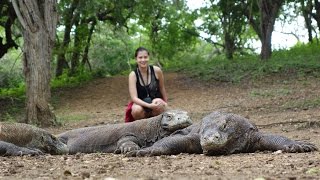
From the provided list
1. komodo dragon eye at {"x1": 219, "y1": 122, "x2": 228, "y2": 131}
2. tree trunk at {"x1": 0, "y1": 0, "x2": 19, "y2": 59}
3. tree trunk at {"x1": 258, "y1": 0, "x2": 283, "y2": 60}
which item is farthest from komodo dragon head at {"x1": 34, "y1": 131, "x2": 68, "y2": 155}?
tree trunk at {"x1": 258, "y1": 0, "x2": 283, "y2": 60}

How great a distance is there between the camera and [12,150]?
15.1ft

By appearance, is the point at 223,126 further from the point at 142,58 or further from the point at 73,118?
the point at 73,118

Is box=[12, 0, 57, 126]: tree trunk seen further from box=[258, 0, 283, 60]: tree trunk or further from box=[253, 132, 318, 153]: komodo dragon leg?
box=[258, 0, 283, 60]: tree trunk

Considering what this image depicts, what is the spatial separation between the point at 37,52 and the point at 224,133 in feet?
15.4

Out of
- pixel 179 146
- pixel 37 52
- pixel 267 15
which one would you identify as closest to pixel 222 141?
pixel 179 146

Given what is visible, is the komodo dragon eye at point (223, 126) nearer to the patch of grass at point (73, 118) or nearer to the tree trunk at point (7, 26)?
the patch of grass at point (73, 118)

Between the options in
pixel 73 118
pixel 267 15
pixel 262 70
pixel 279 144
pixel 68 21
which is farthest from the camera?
pixel 68 21

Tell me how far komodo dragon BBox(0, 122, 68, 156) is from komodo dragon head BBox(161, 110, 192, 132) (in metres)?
0.88

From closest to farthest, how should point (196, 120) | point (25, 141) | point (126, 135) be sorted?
point (25, 141)
point (126, 135)
point (196, 120)

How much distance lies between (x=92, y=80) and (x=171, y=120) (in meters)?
12.1

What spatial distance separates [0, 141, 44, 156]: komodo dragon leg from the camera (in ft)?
15.0

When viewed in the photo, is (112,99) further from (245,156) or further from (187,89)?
(245,156)

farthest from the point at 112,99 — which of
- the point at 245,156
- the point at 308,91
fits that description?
the point at 245,156

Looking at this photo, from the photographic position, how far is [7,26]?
14.5 metres
